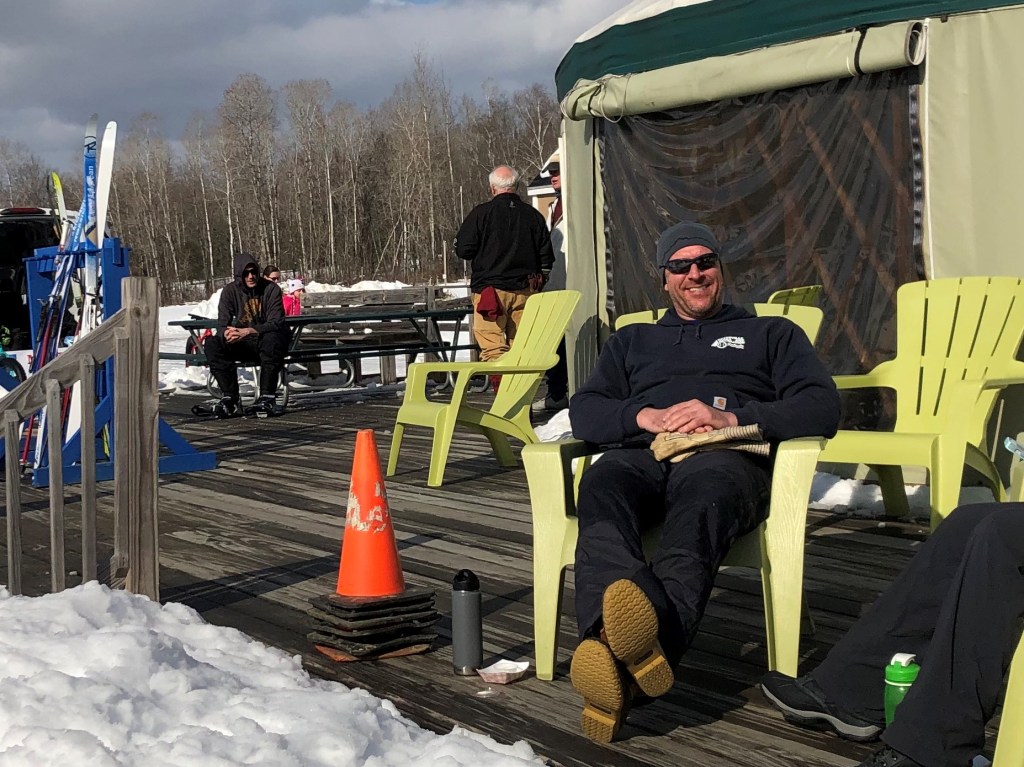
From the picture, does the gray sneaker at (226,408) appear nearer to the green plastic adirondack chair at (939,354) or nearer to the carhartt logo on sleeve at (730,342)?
the green plastic adirondack chair at (939,354)

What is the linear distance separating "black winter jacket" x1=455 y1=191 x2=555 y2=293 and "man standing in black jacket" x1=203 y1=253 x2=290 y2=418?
1.90 meters

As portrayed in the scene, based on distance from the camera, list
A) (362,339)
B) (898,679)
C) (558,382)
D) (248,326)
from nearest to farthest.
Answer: (898,679), (558,382), (248,326), (362,339)

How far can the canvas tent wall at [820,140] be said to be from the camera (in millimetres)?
5281

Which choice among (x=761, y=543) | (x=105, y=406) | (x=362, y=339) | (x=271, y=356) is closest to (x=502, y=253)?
(x=271, y=356)

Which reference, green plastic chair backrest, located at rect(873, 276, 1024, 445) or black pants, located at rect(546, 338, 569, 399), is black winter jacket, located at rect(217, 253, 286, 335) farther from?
green plastic chair backrest, located at rect(873, 276, 1024, 445)

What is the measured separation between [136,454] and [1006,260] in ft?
12.0

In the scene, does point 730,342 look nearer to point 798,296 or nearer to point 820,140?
point 798,296

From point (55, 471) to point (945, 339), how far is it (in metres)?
3.37

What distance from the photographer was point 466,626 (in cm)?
321

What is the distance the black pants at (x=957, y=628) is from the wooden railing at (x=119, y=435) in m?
2.20

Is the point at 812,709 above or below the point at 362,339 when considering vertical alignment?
below

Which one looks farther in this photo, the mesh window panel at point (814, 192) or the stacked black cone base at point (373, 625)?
the mesh window panel at point (814, 192)

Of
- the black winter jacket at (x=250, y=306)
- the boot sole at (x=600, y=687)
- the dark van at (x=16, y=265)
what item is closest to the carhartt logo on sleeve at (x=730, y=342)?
the boot sole at (x=600, y=687)

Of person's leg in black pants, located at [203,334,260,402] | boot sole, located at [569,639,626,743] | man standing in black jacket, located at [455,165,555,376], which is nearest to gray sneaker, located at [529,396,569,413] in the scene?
man standing in black jacket, located at [455,165,555,376]
